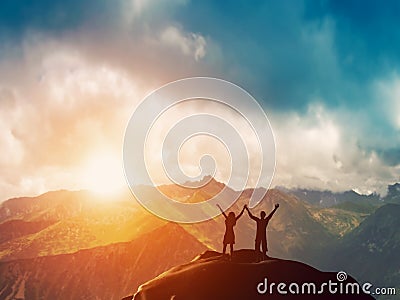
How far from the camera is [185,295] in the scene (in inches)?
1380

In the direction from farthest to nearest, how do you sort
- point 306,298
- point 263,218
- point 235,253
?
point 235,253 → point 263,218 → point 306,298

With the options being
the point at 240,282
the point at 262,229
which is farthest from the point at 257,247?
the point at 240,282

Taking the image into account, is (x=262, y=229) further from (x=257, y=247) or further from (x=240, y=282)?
(x=240, y=282)

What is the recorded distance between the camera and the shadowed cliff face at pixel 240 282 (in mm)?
34688

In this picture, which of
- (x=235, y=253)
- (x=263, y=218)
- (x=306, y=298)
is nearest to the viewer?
(x=306, y=298)

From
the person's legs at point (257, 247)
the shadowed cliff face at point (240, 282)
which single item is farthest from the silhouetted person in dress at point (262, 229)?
the shadowed cliff face at point (240, 282)

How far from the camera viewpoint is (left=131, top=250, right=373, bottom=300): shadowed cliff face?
34.7m

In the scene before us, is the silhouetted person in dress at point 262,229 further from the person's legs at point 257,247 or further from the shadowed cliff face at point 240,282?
the shadowed cliff face at point 240,282

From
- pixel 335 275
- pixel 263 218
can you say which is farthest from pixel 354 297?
pixel 263 218

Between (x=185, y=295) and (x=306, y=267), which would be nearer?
(x=185, y=295)

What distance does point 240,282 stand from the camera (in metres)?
35.4

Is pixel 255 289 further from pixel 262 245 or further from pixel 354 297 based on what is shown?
pixel 354 297

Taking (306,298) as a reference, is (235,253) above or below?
above

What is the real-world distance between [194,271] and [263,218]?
7126 mm
